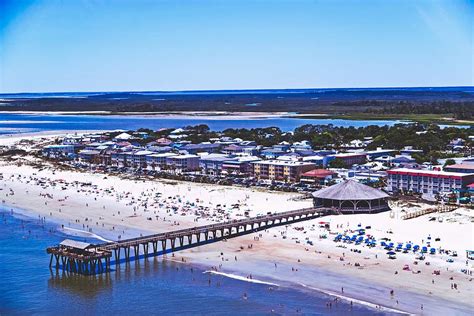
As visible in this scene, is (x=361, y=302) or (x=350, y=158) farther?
(x=350, y=158)

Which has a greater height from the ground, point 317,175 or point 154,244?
point 317,175

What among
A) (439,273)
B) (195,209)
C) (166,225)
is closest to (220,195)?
(195,209)

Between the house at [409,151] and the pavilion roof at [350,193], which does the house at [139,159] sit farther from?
the pavilion roof at [350,193]

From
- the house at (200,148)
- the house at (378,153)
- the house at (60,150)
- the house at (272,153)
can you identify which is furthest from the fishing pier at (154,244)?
the house at (60,150)

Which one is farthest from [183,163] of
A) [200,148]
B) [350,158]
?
[350,158]

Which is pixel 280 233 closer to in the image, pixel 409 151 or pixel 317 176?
pixel 317 176

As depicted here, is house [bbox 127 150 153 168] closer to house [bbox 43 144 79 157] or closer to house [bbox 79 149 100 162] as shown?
house [bbox 79 149 100 162]

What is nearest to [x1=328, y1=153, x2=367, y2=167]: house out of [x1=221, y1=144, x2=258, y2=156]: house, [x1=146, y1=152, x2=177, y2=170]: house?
[x1=221, y1=144, x2=258, y2=156]: house
